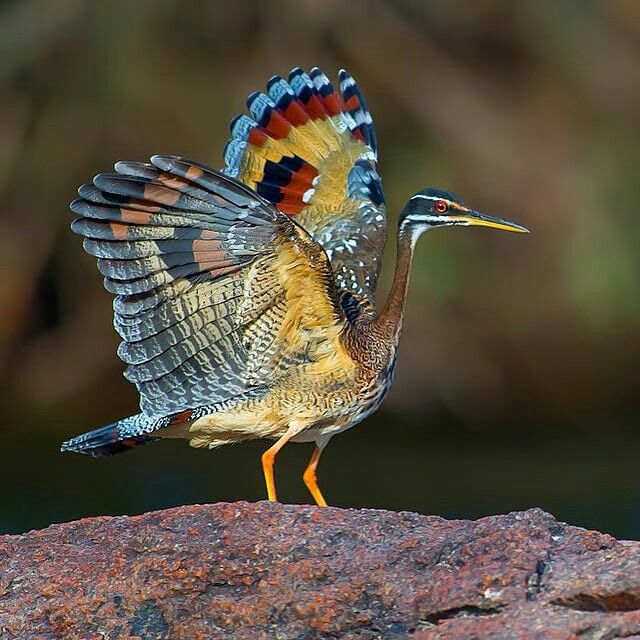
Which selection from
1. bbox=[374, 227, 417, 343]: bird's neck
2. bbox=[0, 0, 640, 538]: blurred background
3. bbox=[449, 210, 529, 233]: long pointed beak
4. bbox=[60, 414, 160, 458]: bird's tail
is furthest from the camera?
bbox=[0, 0, 640, 538]: blurred background

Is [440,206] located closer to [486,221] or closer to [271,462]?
[486,221]

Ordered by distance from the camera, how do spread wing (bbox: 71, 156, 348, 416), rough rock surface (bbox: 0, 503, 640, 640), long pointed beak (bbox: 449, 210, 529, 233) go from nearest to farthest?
rough rock surface (bbox: 0, 503, 640, 640), spread wing (bbox: 71, 156, 348, 416), long pointed beak (bbox: 449, 210, 529, 233)

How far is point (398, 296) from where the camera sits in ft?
24.6

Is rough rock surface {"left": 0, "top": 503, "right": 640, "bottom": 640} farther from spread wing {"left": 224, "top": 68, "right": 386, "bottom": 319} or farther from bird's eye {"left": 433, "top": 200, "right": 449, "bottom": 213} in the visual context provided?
spread wing {"left": 224, "top": 68, "right": 386, "bottom": 319}

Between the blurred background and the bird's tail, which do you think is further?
the blurred background

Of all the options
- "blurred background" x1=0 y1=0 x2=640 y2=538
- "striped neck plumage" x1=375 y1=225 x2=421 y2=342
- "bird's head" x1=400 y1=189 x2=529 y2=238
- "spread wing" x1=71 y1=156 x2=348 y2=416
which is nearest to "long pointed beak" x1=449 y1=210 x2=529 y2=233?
"bird's head" x1=400 y1=189 x2=529 y2=238

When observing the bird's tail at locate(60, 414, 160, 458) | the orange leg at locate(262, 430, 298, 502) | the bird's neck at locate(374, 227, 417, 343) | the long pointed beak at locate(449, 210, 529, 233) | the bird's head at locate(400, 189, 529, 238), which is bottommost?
the orange leg at locate(262, 430, 298, 502)

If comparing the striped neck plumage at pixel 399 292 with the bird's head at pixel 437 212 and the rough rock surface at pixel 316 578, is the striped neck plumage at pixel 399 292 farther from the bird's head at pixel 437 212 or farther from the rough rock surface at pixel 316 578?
the rough rock surface at pixel 316 578

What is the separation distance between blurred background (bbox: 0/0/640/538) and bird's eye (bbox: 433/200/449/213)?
6169mm

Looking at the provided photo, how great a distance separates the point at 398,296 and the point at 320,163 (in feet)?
2.64

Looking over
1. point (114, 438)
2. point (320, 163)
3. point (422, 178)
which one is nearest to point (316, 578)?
point (114, 438)

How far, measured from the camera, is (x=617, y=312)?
1471 centimetres

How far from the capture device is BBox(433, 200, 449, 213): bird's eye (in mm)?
7422

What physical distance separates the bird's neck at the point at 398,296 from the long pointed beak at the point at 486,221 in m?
0.25
